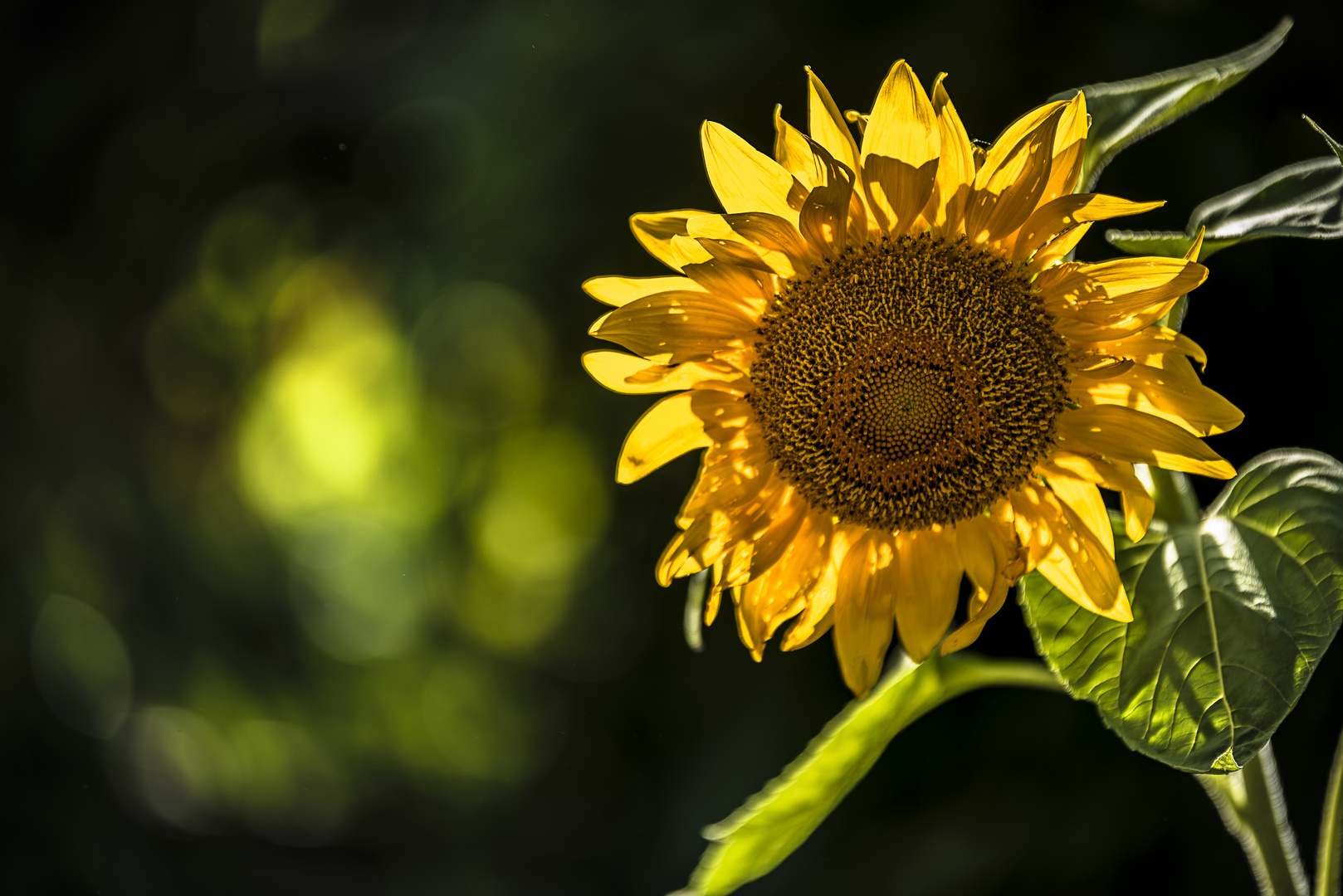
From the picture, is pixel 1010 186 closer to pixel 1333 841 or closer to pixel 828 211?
pixel 828 211

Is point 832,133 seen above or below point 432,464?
above

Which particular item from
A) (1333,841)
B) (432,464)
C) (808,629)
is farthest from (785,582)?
(432,464)

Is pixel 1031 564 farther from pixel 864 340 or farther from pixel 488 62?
pixel 488 62

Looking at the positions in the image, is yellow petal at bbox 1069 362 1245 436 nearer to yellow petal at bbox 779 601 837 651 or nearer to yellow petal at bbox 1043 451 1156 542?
yellow petal at bbox 1043 451 1156 542

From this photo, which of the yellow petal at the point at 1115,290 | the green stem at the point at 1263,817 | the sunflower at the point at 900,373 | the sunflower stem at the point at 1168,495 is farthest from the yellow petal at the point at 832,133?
the green stem at the point at 1263,817

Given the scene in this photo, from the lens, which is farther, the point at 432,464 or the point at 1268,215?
the point at 432,464

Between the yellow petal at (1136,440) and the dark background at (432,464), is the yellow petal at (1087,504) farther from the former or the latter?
the dark background at (432,464)

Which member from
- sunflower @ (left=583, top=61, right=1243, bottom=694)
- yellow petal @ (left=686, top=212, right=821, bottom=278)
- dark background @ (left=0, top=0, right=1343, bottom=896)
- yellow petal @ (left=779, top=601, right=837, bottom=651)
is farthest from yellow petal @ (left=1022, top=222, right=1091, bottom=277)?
dark background @ (left=0, top=0, right=1343, bottom=896)
